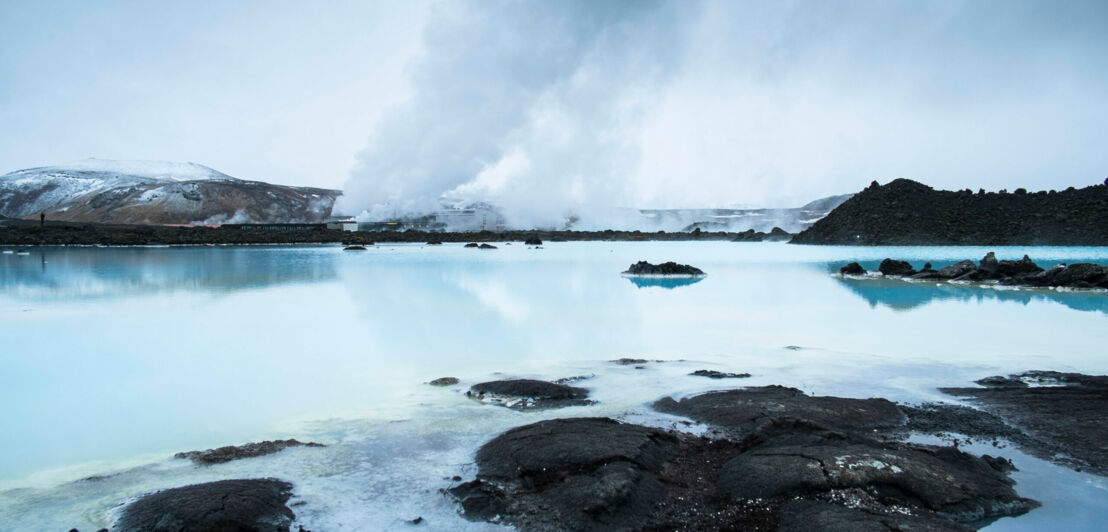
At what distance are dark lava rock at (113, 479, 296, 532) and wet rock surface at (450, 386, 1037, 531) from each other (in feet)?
3.79

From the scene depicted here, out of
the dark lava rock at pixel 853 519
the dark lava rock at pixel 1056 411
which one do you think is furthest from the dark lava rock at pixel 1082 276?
the dark lava rock at pixel 853 519

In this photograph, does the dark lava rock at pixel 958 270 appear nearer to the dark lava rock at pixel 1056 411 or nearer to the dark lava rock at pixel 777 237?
the dark lava rock at pixel 1056 411

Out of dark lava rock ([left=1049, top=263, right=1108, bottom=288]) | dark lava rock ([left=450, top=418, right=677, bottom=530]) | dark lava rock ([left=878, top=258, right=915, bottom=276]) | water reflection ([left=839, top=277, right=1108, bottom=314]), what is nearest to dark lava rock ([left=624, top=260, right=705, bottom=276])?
water reflection ([left=839, top=277, right=1108, bottom=314])

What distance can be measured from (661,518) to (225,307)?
1465 centimetres

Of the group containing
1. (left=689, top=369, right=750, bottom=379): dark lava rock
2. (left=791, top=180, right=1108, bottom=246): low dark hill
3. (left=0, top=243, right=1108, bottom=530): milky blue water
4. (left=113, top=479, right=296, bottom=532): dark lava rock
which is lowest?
(left=0, top=243, right=1108, bottom=530): milky blue water

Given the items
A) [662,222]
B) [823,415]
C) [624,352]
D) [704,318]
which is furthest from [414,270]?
[662,222]

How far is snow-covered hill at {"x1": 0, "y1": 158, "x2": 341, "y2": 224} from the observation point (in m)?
135

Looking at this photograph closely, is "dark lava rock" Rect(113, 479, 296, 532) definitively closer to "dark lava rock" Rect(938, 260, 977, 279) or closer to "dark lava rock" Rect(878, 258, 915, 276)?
"dark lava rock" Rect(938, 260, 977, 279)

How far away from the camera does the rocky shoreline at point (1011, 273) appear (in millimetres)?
20531

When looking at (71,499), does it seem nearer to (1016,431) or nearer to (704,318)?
(1016,431)

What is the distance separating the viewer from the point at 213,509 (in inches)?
156

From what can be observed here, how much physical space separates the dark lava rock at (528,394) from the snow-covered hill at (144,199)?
139455 millimetres

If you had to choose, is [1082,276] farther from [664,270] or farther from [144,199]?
[144,199]

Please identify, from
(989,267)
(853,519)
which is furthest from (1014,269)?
(853,519)
